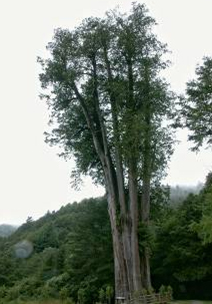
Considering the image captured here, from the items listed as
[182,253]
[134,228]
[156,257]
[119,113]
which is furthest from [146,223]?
[156,257]

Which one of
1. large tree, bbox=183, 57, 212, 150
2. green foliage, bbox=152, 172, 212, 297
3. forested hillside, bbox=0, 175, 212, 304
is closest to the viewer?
large tree, bbox=183, 57, 212, 150

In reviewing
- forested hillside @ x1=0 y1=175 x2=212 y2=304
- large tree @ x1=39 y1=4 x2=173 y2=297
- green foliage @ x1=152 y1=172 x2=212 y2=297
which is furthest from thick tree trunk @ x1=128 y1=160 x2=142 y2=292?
green foliage @ x1=152 y1=172 x2=212 y2=297

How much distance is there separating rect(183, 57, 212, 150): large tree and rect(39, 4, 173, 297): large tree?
43.7 inches

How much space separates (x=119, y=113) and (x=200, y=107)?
13.2ft

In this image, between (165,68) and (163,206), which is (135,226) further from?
(165,68)

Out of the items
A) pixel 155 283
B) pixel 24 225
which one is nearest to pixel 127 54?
pixel 155 283

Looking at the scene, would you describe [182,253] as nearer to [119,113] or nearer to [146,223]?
[146,223]

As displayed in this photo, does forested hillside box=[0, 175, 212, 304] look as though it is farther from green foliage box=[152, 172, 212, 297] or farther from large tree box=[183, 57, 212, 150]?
large tree box=[183, 57, 212, 150]

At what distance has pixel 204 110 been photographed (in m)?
20.4

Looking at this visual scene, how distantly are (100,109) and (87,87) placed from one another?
1335mm

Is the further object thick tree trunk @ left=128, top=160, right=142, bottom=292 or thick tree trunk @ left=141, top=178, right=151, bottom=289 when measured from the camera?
thick tree trunk @ left=141, top=178, right=151, bottom=289

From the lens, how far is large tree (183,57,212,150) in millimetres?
20875

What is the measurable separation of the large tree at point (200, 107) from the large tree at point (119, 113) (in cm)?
111

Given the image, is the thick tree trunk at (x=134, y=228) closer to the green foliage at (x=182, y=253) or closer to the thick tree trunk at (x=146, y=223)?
the thick tree trunk at (x=146, y=223)
